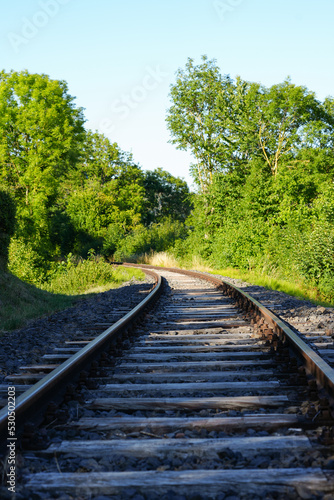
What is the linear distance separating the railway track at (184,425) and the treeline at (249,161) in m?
13.8

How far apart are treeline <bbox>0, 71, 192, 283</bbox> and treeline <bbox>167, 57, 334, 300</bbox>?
11.6 feet

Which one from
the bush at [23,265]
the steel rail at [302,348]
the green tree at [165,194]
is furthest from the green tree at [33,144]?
the green tree at [165,194]

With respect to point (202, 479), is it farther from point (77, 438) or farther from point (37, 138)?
point (37, 138)

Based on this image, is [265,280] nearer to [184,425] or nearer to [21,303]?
[21,303]

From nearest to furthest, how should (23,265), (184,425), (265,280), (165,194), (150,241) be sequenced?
(184,425)
(265,280)
(23,265)
(150,241)
(165,194)

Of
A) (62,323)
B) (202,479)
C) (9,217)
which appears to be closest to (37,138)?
(9,217)

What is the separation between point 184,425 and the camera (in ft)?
8.08

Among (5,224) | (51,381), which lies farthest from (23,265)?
(51,381)

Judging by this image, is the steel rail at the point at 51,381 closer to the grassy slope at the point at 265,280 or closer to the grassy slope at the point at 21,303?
the grassy slope at the point at 21,303

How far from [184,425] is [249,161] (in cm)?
2760

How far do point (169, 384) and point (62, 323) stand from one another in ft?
12.2

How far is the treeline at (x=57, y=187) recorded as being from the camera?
97.6 ft

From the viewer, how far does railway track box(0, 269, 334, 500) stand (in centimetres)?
183

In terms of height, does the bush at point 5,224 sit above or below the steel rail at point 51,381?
above
